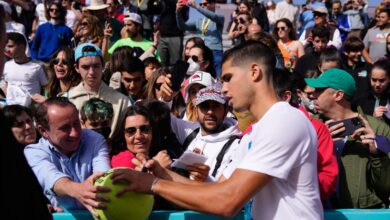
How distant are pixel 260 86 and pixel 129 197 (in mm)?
895

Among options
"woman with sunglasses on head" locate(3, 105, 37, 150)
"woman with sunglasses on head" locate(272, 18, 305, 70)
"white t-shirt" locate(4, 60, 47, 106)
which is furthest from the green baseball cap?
"woman with sunglasses on head" locate(272, 18, 305, 70)

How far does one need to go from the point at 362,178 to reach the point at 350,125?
42 centimetres

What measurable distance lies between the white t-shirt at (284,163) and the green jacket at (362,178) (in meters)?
1.22

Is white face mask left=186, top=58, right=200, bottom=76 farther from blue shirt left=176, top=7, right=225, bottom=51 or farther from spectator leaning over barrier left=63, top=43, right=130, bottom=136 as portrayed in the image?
blue shirt left=176, top=7, right=225, bottom=51

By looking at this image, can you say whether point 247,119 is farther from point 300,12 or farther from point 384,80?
point 300,12

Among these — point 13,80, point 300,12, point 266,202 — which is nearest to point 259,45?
point 266,202

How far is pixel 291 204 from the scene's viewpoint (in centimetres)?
343

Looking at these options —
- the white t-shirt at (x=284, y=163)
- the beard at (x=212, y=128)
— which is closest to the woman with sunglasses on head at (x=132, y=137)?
the beard at (x=212, y=128)

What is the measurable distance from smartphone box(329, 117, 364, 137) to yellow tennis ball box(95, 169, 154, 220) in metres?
1.67

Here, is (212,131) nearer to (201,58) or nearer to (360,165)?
(360,165)

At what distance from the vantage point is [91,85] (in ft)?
21.7

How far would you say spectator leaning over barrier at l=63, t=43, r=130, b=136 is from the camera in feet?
21.4

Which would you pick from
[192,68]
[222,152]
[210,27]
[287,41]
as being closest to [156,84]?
[192,68]

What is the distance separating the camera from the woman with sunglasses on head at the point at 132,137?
15.6ft
